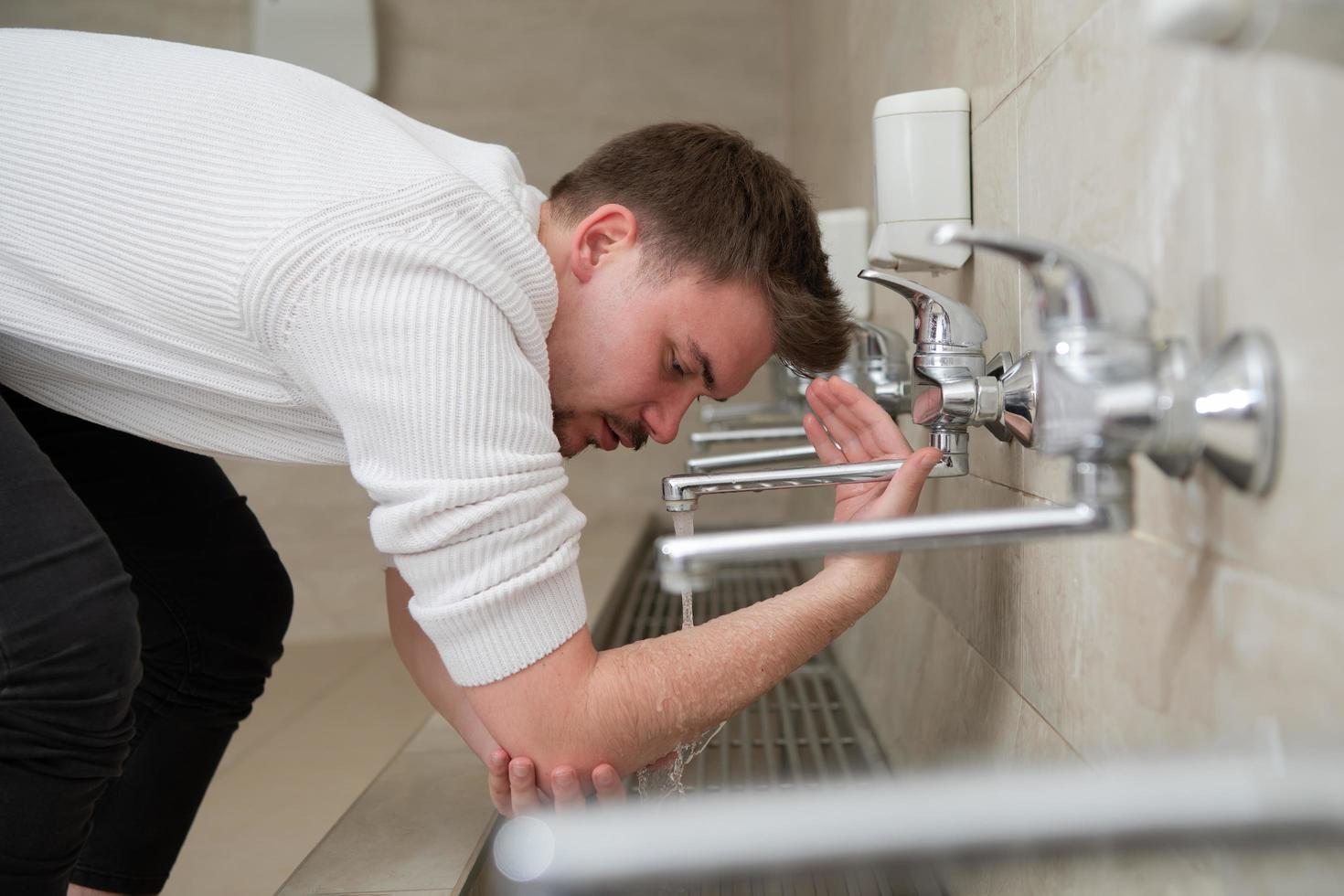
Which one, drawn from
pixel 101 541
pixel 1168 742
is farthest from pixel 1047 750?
pixel 101 541

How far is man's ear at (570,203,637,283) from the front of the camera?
95 centimetres

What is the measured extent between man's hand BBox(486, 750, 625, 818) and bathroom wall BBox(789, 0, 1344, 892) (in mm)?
292

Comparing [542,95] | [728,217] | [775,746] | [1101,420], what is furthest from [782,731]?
[542,95]

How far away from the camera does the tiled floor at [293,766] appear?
1.46 metres

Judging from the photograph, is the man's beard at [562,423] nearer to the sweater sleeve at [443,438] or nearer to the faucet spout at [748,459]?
the faucet spout at [748,459]

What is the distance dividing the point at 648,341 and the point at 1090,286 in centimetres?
51

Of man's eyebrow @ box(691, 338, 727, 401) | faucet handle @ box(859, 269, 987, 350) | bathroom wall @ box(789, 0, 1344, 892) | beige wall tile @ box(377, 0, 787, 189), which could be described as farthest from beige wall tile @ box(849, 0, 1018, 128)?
beige wall tile @ box(377, 0, 787, 189)

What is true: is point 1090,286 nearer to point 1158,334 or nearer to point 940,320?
point 1158,334

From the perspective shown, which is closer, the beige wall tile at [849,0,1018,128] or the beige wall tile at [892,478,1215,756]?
the beige wall tile at [892,478,1215,756]

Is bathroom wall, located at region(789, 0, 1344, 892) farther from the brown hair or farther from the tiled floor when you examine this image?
the tiled floor

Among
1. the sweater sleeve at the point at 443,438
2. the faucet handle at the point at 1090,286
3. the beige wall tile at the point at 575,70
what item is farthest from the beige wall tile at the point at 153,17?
the faucet handle at the point at 1090,286

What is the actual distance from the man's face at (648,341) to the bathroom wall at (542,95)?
2145 millimetres

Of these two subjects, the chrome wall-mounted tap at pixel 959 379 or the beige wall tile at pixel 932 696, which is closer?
the chrome wall-mounted tap at pixel 959 379

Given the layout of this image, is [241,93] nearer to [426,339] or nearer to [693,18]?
[426,339]
